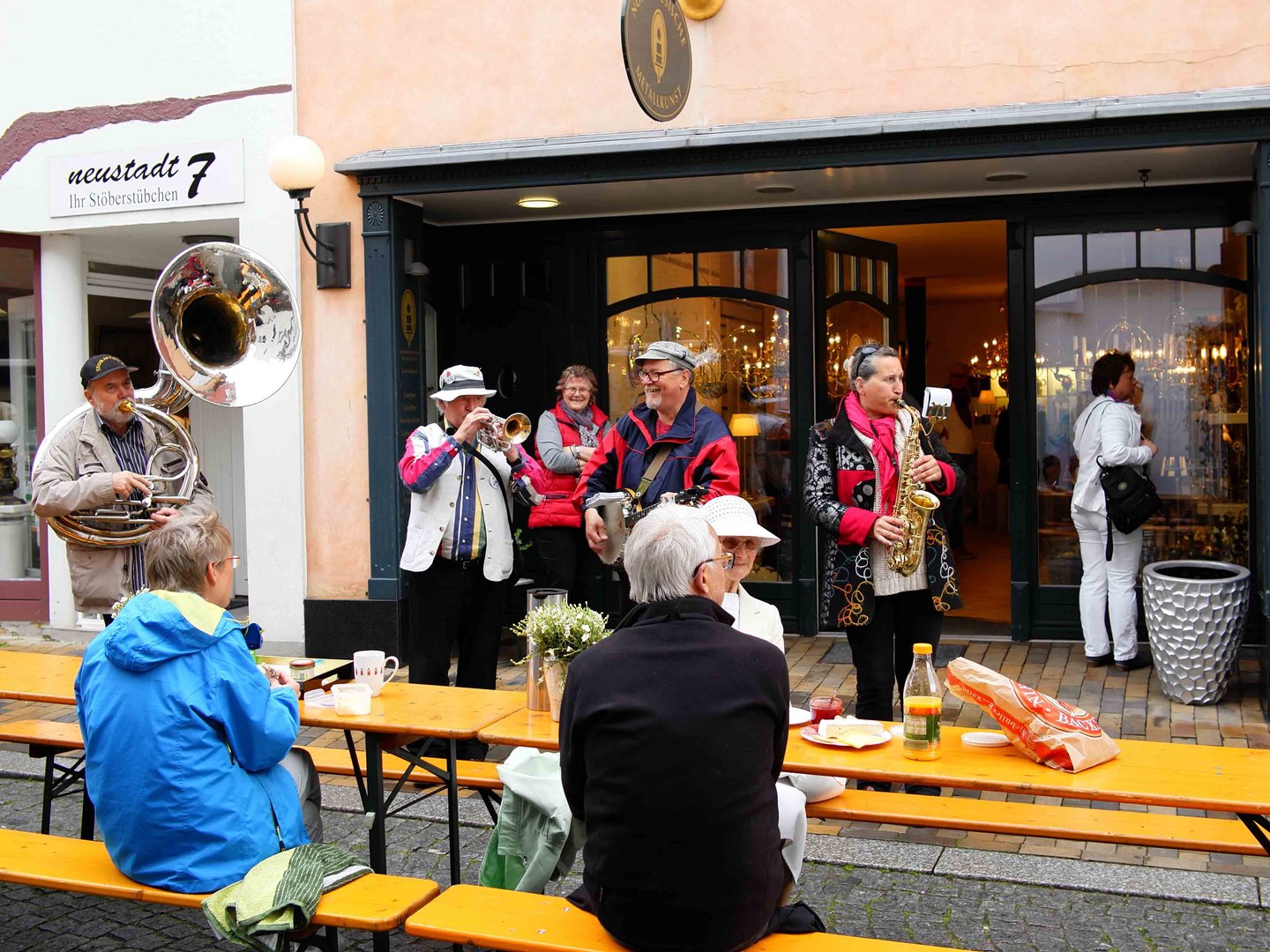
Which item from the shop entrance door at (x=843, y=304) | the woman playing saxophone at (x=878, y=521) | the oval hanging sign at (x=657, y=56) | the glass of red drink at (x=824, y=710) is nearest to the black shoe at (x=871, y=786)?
the woman playing saxophone at (x=878, y=521)

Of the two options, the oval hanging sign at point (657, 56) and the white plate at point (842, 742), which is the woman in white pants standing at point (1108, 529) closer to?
the oval hanging sign at point (657, 56)

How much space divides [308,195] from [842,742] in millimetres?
5489

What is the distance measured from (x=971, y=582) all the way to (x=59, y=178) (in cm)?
758

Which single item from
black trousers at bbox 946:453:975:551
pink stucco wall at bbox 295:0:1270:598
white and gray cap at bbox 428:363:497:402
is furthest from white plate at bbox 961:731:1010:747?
black trousers at bbox 946:453:975:551

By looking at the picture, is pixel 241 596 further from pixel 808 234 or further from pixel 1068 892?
pixel 1068 892

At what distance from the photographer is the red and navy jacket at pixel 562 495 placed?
7.77 metres

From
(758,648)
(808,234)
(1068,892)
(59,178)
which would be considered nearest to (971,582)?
(808,234)

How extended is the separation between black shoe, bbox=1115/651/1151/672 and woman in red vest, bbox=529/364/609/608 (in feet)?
10.0

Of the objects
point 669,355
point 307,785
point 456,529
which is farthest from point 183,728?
point 669,355

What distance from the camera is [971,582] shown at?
1117cm

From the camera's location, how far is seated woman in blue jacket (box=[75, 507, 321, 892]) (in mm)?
3342

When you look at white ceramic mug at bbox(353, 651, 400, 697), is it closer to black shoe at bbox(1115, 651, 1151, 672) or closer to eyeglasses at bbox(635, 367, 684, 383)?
eyeglasses at bbox(635, 367, 684, 383)

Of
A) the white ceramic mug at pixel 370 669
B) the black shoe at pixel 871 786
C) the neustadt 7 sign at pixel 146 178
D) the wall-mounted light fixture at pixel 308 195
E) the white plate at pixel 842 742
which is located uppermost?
the neustadt 7 sign at pixel 146 178

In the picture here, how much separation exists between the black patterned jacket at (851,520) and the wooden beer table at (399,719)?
4.99 ft
